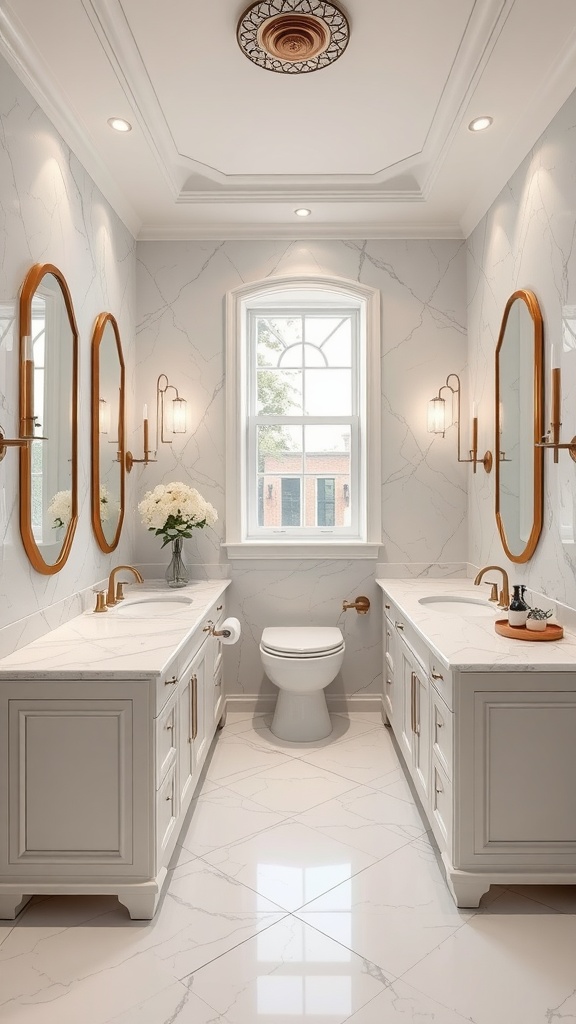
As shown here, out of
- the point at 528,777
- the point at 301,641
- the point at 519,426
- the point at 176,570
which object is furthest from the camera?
the point at 176,570

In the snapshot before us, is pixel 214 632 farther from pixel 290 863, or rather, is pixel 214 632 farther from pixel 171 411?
pixel 171 411

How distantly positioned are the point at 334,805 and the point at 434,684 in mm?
745

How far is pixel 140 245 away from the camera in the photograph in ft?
12.2

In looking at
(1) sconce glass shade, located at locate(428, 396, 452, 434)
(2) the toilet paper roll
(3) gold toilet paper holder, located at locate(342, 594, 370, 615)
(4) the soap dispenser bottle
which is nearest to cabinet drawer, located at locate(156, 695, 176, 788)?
(2) the toilet paper roll

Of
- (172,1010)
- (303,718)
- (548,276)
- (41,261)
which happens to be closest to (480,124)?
(548,276)

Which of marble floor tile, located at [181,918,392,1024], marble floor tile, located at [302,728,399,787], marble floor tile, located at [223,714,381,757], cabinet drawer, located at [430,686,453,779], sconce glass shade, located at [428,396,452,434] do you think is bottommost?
marble floor tile, located at [181,918,392,1024]

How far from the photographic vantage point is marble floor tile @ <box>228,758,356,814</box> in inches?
107

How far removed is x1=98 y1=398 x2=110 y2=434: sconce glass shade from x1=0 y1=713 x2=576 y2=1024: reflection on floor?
1.64 metres

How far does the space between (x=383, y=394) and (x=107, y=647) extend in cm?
213

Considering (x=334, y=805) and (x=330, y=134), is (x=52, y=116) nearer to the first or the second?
(x=330, y=134)

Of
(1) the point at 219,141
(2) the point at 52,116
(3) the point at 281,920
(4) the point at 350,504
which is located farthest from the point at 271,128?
(3) the point at 281,920

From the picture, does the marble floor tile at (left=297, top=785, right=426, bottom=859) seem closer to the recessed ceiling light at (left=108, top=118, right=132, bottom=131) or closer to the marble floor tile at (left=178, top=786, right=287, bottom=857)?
the marble floor tile at (left=178, top=786, right=287, bottom=857)

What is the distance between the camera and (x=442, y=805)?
2.21 m

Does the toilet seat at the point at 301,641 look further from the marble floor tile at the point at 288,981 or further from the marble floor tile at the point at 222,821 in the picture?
the marble floor tile at the point at 288,981
